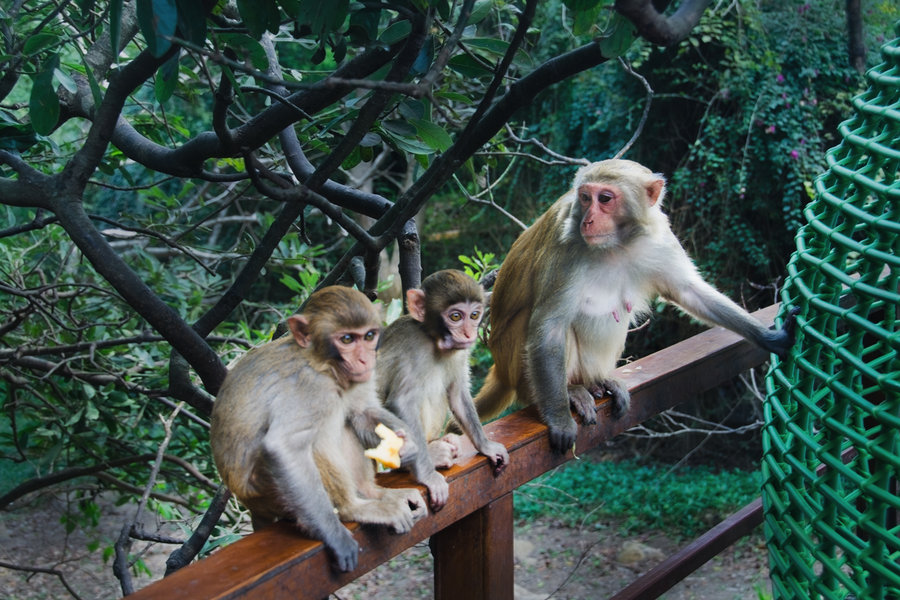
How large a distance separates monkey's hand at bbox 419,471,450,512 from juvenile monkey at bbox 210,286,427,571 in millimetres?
43

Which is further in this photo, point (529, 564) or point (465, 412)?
point (529, 564)

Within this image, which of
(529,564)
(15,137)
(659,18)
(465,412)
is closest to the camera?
(659,18)

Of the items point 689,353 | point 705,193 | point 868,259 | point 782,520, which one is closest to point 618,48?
point 868,259

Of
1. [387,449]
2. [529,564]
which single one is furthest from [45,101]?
[529,564]

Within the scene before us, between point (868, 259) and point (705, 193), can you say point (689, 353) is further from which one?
point (705, 193)

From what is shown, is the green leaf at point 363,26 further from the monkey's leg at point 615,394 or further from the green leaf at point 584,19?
the monkey's leg at point 615,394

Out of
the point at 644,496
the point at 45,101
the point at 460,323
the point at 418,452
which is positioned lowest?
the point at 644,496

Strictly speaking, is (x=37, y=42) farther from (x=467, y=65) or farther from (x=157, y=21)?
(x=467, y=65)

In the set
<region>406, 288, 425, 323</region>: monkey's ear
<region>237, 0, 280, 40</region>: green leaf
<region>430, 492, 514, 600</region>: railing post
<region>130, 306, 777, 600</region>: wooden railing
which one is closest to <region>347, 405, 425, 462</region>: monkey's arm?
<region>130, 306, 777, 600</region>: wooden railing

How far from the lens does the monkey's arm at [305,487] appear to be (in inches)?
61.1

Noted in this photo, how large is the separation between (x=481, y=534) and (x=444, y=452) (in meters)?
0.28

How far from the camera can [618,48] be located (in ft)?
5.02

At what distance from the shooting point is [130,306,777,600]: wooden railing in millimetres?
1354

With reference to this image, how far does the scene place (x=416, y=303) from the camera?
2.33m
